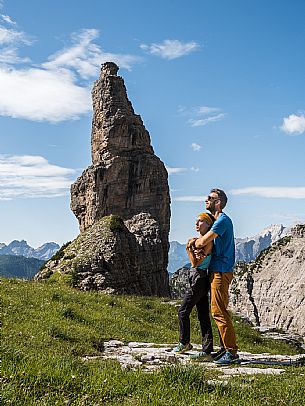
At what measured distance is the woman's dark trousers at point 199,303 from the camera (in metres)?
12.4

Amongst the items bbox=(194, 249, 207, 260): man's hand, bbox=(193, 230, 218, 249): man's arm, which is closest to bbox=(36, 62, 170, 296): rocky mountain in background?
bbox=(194, 249, 207, 260): man's hand

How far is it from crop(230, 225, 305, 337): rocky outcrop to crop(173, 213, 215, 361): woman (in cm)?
10329

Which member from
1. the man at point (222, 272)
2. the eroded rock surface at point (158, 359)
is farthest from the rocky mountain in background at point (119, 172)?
the man at point (222, 272)

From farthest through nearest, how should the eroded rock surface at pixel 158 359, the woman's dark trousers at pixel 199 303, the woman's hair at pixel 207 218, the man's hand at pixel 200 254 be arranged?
the woman's dark trousers at pixel 199 303
the woman's hair at pixel 207 218
the man's hand at pixel 200 254
the eroded rock surface at pixel 158 359

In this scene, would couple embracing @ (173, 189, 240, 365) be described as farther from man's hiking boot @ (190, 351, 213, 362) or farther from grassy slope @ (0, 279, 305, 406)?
grassy slope @ (0, 279, 305, 406)

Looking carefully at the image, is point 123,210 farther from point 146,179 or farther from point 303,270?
point 303,270

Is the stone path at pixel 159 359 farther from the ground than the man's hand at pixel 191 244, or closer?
closer

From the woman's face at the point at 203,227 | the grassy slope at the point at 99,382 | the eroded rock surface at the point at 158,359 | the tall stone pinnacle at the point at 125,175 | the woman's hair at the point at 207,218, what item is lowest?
the eroded rock surface at the point at 158,359

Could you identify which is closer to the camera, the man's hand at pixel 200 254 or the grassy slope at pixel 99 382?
the grassy slope at pixel 99 382

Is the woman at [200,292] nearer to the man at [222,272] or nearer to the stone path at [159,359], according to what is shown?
the man at [222,272]

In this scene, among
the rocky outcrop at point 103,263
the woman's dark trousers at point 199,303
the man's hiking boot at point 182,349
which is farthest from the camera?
the rocky outcrop at point 103,263

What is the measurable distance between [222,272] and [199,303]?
1515 mm

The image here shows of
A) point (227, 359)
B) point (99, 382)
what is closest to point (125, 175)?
point (227, 359)

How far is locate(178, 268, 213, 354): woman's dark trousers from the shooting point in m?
12.4
